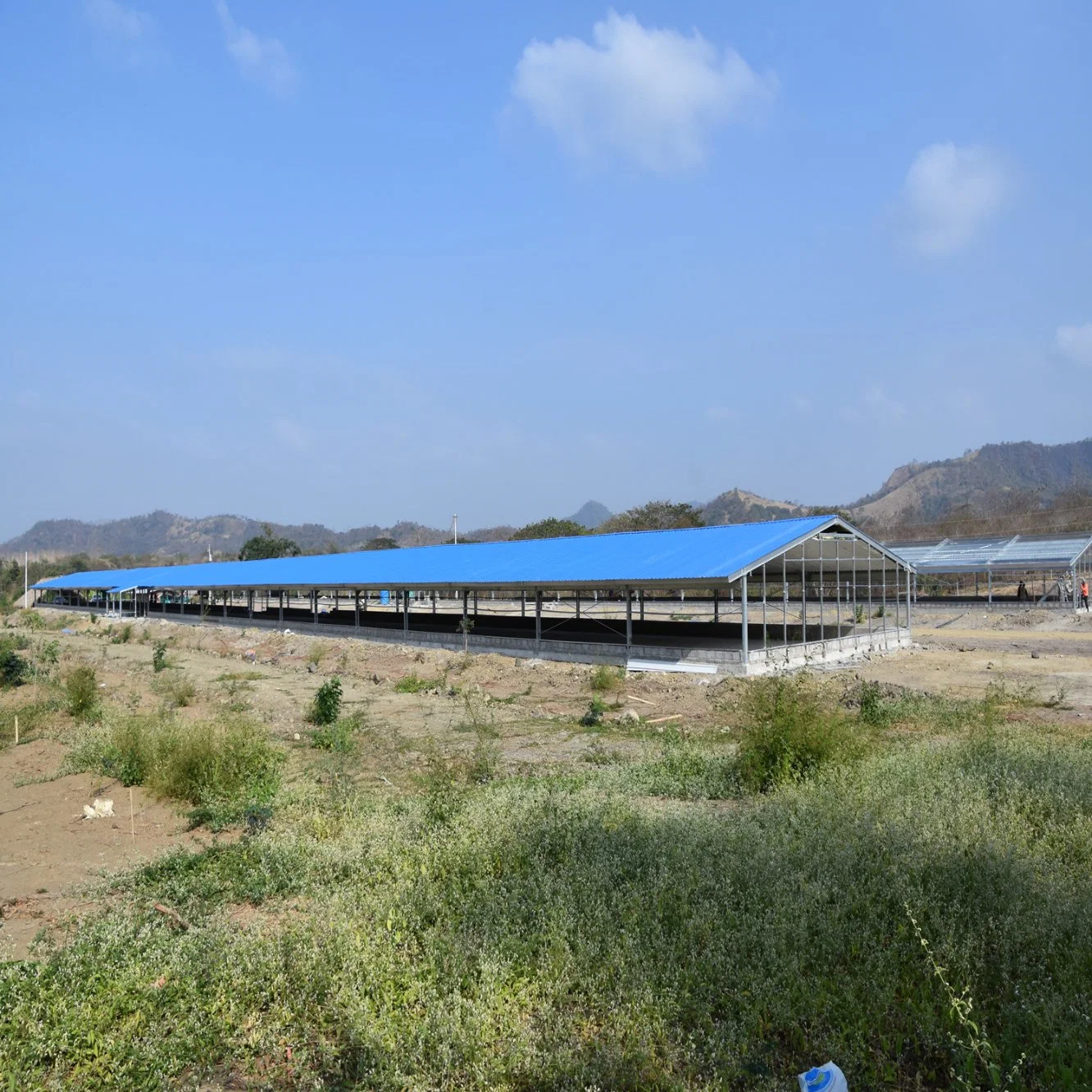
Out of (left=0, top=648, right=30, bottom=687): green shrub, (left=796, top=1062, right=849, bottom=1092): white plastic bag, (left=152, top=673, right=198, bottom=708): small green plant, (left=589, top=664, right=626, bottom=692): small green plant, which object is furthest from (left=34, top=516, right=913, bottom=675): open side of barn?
(left=796, top=1062, right=849, bottom=1092): white plastic bag

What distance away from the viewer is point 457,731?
14859 mm

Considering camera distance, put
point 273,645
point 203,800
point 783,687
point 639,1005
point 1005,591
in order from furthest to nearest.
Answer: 1. point 1005,591
2. point 273,645
3. point 783,687
4. point 203,800
5. point 639,1005

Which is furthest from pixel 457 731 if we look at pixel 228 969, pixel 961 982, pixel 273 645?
pixel 273 645

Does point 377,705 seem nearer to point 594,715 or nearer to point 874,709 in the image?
point 594,715

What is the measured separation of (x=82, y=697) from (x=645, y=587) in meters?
14.2

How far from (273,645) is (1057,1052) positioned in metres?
32.8

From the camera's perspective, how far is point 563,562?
2814 cm

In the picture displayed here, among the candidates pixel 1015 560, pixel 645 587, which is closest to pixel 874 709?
pixel 645 587

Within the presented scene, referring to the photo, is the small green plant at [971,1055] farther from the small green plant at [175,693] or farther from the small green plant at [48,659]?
the small green plant at [48,659]

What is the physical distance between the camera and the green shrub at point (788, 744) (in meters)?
9.19

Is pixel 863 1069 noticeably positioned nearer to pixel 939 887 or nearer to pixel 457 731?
pixel 939 887

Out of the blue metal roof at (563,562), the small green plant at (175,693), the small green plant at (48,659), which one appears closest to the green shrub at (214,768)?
the small green plant at (175,693)

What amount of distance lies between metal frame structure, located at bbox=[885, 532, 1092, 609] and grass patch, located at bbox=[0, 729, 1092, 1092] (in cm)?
3312

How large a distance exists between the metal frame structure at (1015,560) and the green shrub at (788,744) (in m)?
29.2
